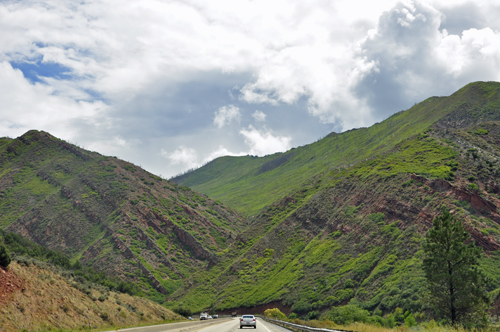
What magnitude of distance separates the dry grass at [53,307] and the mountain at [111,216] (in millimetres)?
63045

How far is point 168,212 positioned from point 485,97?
123314mm

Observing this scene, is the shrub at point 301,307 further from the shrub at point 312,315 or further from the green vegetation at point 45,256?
the green vegetation at point 45,256

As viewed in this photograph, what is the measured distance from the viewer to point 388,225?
224 feet

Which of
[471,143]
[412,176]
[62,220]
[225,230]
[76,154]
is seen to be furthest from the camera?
[76,154]

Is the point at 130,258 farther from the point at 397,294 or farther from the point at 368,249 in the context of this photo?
the point at 397,294

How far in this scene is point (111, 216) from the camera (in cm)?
11625

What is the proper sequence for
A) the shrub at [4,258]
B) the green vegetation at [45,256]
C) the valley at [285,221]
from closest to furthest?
the shrub at [4,258]
the green vegetation at [45,256]
the valley at [285,221]

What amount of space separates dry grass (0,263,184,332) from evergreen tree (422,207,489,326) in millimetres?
25551

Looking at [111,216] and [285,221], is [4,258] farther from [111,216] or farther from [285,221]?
[111,216]

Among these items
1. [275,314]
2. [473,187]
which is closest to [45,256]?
[275,314]

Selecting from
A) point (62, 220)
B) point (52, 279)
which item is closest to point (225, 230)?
point (62, 220)

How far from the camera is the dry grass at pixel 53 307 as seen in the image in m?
21.5

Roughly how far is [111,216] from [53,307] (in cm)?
9515

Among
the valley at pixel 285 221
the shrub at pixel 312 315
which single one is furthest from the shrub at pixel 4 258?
the shrub at pixel 312 315
